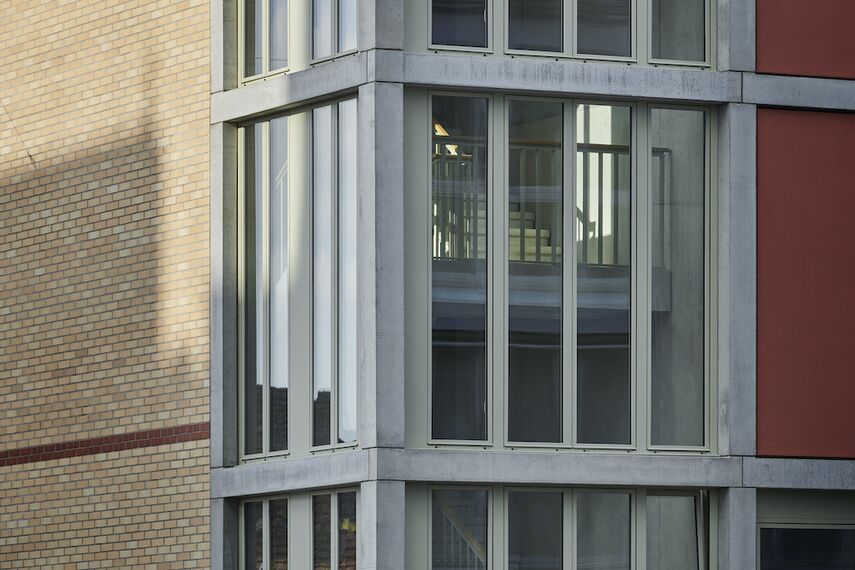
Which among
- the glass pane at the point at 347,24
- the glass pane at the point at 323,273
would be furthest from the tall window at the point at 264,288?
the glass pane at the point at 347,24

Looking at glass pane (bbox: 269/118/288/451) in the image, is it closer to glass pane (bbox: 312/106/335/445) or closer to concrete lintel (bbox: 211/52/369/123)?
concrete lintel (bbox: 211/52/369/123)

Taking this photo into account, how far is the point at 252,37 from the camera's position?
55.2 feet

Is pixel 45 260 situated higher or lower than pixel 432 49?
lower

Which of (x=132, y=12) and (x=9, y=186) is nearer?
(x=132, y=12)

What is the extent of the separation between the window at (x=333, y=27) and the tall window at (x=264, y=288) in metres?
0.83

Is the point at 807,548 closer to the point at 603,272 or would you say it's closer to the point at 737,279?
the point at 737,279

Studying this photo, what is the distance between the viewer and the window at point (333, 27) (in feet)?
51.9

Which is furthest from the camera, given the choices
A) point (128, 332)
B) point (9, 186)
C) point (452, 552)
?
point (9, 186)

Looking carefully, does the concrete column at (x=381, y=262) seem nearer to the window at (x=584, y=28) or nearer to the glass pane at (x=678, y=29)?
the window at (x=584, y=28)

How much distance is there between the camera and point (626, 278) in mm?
15820

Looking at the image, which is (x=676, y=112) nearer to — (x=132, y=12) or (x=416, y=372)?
(x=416, y=372)

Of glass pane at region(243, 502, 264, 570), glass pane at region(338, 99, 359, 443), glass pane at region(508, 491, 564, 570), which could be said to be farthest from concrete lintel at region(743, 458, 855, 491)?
glass pane at region(243, 502, 264, 570)

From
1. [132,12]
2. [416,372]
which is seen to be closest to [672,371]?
[416,372]

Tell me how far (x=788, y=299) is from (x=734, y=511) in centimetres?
200
